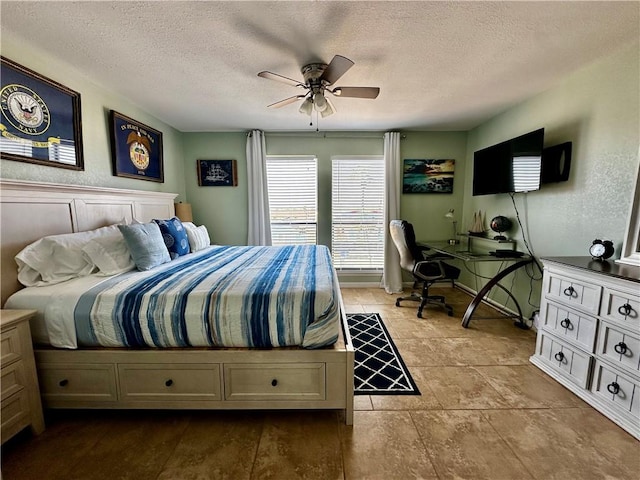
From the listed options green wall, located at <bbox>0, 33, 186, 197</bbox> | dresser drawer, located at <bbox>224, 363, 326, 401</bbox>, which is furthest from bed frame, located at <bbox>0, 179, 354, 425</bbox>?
green wall, located at <bbox>0, 33, 186, 197</bbox>

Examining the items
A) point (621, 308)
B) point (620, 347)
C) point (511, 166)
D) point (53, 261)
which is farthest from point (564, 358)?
point (53, 261)

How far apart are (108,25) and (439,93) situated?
2722 millimetres

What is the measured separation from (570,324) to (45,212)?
3.81 meters

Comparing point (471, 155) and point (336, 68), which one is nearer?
point (336, 68)

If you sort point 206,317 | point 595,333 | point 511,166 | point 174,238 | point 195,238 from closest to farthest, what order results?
point 206,317
point 595,333
point 174,238
point 511,166
point 195,238

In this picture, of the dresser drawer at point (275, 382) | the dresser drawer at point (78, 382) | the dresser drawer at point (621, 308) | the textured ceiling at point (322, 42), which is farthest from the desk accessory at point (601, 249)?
the dresser drawer at point (78, 382)

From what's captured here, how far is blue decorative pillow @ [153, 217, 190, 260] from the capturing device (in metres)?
2.61

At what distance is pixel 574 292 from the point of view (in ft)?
6.07

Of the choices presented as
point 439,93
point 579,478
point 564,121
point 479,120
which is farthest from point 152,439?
Result: point 479,120

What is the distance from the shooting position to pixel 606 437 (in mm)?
1492

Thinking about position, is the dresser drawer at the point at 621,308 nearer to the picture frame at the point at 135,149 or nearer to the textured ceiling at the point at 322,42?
the textured ceiling at the point at 322,42

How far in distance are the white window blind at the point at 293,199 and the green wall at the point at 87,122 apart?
5.06ft

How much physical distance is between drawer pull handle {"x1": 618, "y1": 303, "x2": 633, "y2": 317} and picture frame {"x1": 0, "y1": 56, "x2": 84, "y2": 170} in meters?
3.93

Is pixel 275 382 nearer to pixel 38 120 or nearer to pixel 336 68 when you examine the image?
pixel 336 68
